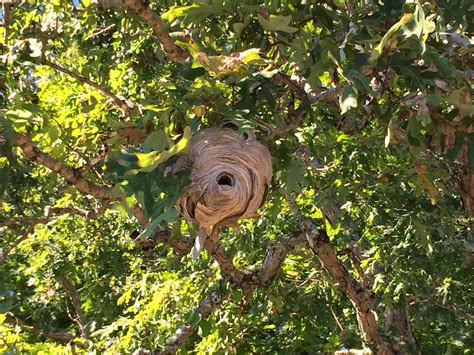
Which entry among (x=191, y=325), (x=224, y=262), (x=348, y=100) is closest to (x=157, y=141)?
(x=348, y=100)

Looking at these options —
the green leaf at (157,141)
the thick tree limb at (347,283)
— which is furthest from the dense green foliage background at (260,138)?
the thick tree limb at (347,283)

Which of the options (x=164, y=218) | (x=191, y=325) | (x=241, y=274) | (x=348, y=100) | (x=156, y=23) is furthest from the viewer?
(x=241, y=274)

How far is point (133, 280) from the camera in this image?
24.3 feet

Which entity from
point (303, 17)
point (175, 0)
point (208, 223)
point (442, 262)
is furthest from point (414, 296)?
point (208, 223)

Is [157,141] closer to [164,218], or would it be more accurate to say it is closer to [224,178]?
[164,218]

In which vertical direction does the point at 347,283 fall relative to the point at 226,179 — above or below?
above

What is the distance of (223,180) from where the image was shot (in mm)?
2391

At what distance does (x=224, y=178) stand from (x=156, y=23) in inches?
46.5

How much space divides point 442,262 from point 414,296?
1.95 feet

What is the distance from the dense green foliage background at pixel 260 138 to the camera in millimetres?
2320

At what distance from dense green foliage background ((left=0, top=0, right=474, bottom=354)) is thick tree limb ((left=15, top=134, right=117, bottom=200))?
0.06 ft

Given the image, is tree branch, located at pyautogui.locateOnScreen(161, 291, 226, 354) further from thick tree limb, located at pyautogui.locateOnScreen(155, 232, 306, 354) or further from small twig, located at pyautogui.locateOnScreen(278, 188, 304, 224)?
small twig, located at pyautogui.locateOnScreen(278, 188, 304, 224)

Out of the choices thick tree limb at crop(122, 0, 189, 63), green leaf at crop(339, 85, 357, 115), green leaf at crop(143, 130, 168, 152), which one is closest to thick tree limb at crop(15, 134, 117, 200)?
thick tree limb at crop(122, 0, 189, 63)

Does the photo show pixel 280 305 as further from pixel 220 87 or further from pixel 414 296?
pixel 220 87
